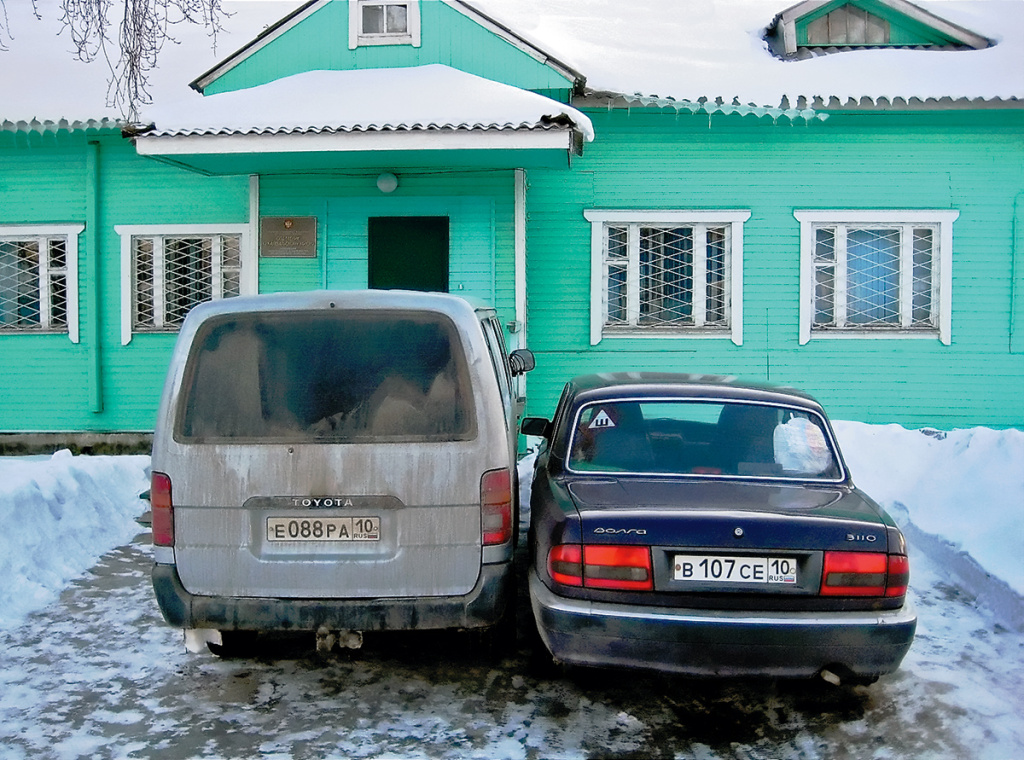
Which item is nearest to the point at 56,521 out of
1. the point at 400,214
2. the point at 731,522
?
the point at 731,522

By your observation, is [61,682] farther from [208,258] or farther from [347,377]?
[208,258]

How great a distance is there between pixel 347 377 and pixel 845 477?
2.28 m

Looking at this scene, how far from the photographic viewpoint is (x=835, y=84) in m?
10.5

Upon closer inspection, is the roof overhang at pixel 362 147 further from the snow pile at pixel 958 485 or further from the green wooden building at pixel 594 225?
the snow pile at pixel 958 485

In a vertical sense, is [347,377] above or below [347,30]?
below

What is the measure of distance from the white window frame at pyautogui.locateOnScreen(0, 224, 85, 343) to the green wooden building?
0.11ft

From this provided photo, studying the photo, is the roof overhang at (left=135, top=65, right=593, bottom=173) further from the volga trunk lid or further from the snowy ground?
the volga trunk lid

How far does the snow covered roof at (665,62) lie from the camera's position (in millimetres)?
10133

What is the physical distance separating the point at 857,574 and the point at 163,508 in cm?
277

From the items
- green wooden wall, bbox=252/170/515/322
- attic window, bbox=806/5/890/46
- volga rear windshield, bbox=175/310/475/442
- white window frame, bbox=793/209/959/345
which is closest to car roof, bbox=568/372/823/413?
A: volga rear windshield, bbox=175/310/475/442

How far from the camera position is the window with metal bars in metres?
11.1

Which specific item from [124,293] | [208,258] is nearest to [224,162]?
[208,258]

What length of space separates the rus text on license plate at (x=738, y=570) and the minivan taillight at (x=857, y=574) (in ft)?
0.44

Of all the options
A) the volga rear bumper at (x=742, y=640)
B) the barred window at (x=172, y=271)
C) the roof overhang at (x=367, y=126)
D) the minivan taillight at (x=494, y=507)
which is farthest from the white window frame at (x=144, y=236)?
the volga rear bumper at (x=742, y=640)
